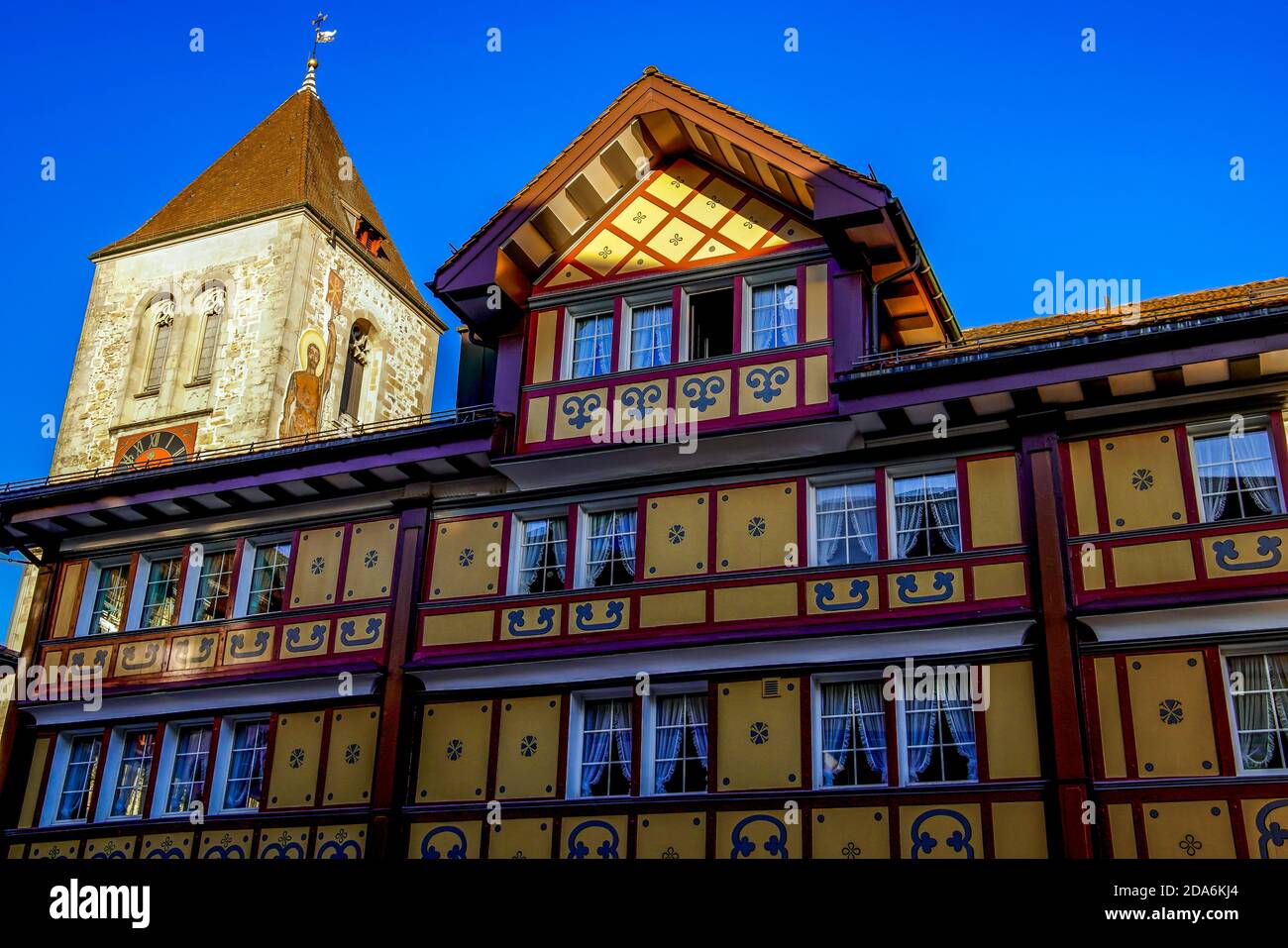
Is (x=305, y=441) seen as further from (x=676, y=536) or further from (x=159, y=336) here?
(x=159, y=336)

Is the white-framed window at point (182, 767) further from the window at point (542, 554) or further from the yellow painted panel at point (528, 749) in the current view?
the window at point (542, 554)

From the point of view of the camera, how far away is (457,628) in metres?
20.2

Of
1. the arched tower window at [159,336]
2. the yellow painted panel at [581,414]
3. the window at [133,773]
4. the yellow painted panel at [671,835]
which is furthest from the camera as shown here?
the arched tower window at [159,336]

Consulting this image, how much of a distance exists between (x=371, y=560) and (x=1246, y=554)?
1132 cm

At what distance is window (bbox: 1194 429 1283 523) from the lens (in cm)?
1700

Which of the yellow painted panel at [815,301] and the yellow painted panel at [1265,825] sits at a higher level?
the yellow painted panel at [815,301]

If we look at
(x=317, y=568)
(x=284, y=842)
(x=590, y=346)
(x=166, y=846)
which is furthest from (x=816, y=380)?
(x=166, y=846)

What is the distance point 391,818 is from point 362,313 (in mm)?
28190

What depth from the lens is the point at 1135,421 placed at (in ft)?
58.3

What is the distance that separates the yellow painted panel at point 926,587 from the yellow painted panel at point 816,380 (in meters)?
2.58

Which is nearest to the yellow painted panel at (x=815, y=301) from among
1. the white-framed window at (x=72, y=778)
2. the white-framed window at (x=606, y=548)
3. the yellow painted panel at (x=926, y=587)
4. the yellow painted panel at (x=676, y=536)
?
the yellow painted panel at (x=676, y=536)

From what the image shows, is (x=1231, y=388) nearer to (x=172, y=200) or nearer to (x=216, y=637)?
(x=216, y=637)

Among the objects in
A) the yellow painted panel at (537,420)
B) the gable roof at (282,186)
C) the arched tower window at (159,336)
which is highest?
the gable roof at (282,186)

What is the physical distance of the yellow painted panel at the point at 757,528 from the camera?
61.8 ft
